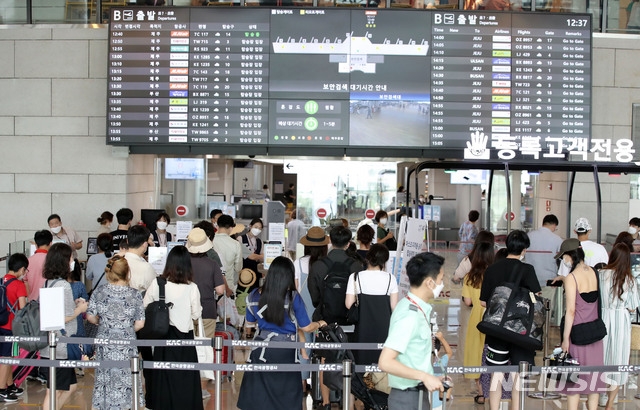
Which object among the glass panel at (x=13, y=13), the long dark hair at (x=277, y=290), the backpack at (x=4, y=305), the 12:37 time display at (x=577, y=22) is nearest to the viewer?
the long dark hair at (x=277, y=290)

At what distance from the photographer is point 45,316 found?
6609mm

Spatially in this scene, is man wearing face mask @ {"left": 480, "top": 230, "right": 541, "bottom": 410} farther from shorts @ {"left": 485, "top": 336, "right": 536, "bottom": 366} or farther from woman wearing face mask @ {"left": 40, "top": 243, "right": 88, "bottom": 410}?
woman wearing face mask @ {"left": 40, "top": 243, "right": 88, "bottom": 410}

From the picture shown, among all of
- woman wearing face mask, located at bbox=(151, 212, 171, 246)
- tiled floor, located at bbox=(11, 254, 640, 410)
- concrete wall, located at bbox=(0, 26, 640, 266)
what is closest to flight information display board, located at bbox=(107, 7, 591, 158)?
concrete wall, located at bbox=(0, 26, 640, 266)

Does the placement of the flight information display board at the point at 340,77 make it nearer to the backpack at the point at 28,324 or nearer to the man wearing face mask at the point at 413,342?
the backpack at the point at 28,324

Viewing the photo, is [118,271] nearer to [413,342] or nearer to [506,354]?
[413,342]

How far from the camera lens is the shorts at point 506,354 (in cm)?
691

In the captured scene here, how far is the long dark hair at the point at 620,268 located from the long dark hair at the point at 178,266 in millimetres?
3760

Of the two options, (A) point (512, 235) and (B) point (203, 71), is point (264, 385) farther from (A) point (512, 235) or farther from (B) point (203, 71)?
(B) point (203, 71)

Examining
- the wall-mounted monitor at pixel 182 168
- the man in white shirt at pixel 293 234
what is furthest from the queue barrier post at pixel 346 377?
the wall-mounted monitor at pixel 182 168

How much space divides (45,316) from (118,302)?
20.9 inches

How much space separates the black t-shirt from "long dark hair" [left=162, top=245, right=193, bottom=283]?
2.42m

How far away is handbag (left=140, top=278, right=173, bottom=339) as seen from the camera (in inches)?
271

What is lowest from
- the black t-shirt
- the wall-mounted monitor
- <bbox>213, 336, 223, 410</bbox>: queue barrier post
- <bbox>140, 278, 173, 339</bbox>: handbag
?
<bbox>213, 336, 223, 410</bbox>: queue barrier post

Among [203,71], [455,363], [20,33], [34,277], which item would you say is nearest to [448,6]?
[203,71]
